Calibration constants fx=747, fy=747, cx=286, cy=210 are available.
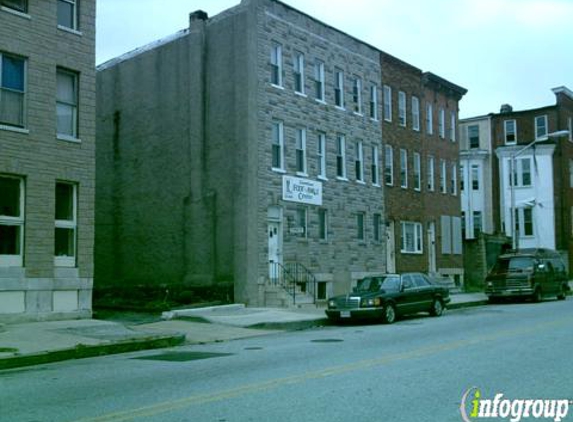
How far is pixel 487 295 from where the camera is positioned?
30.5m

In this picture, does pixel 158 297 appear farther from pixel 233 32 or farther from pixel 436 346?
pixel 436 346

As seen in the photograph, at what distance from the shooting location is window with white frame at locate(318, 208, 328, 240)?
2938cm

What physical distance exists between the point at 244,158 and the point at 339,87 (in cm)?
723

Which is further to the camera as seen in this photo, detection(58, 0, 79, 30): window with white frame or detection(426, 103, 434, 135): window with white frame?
detection(426, 103, 434, 135): window with white frame

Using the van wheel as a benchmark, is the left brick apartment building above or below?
above

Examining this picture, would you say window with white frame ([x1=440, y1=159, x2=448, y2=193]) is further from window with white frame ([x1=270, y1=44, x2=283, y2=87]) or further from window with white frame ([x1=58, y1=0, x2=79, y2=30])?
window with white frame ([x1=58, y1=0, x2=79, y2=30])

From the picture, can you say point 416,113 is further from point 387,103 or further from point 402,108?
point 387,103

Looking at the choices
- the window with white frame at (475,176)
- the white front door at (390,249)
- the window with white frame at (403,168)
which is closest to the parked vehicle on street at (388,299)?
the white front door at (390,249)

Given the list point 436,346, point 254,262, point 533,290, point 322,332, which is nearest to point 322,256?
point 254,262

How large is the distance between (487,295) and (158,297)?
43.5 ft

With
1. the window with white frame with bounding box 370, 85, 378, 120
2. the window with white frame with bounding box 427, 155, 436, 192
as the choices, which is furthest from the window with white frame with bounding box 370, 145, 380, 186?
the window with white frame with bounding box 427, 155, 436, 192

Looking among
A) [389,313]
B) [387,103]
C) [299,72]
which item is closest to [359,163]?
[387,103]

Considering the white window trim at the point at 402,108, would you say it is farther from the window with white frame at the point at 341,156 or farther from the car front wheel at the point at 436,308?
the car front wheel at the point at 436,308

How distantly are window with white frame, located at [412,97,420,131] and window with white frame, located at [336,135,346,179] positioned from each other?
7047 millimetres
